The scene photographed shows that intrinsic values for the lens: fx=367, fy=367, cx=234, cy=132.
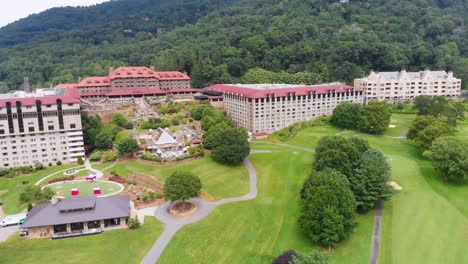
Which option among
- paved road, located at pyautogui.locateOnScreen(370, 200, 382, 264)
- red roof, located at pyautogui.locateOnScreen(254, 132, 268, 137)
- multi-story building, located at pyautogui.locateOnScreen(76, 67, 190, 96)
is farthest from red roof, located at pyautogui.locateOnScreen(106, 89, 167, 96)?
paved road, located at pyautogui.locateOnScreen(370, 200, 382, 264)

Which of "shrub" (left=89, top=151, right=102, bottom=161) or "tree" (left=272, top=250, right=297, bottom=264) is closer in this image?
"tree" (left=272, top=250, right=297, bottom=264)

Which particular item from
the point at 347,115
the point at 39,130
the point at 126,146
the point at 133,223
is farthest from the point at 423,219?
the point at 39,130

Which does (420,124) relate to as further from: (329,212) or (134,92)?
(134,92)

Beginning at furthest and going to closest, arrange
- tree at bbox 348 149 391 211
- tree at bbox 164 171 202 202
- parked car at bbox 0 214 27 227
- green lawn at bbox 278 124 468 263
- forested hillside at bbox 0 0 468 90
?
forested hillside at bbox 0 0 468 90 < tree at bbox 164 171 202 202 < tree at bbox 348 149 391 211 < parked car at bbox 0 214 27 227 < green lawn at bbox 278 124 468 263

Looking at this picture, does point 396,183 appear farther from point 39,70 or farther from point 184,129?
point 39,70

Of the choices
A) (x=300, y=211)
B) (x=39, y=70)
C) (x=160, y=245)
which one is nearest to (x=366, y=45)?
(x=300, y=211)

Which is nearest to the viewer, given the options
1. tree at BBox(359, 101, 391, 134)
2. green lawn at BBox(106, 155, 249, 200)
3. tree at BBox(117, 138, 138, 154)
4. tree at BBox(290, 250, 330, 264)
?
tree at BBox(290, 250, 330, 264)

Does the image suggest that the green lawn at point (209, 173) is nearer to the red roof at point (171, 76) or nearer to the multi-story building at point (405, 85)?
the red roof at point (171, 76)

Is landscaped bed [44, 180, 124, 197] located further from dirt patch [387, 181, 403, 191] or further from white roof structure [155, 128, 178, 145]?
dirt patch [387, 181, 403, 191]
